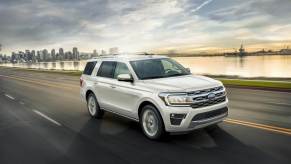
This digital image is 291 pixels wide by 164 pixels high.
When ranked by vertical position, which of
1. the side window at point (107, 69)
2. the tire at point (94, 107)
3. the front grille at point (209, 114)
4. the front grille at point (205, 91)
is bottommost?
the tire at point (94, 107)

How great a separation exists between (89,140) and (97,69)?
3011mm

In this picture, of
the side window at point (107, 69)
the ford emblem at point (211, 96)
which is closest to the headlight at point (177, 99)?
the ford emblem at point (211, 96)

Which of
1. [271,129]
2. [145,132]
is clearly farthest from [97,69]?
[271,129]

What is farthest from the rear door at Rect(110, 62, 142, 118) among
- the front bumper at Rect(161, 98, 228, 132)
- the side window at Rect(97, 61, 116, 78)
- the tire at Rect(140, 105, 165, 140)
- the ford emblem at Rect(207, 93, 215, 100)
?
the ford emblem at Rect(207, 93, 215, 100)

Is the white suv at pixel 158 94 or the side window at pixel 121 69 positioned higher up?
the side window at pixel 121 69

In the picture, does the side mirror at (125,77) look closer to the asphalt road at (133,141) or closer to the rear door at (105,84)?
the rear door at (105,84)

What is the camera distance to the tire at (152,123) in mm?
7223

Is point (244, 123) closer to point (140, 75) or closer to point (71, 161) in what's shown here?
point (140, 75)

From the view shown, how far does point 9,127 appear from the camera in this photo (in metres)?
9.75

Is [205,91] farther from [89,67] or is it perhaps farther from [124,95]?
[89,67]

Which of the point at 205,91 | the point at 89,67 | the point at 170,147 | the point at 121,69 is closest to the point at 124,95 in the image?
the point at 121,69

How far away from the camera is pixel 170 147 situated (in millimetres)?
6930

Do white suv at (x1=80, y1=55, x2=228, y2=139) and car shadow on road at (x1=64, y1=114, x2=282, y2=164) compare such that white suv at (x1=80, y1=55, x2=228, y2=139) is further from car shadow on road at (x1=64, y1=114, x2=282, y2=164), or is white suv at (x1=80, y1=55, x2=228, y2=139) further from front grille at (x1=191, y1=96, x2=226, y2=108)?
car shadow on road at (x1=64, y1=114, x2=282, y2=164)

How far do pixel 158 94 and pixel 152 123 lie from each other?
2.58 ft
